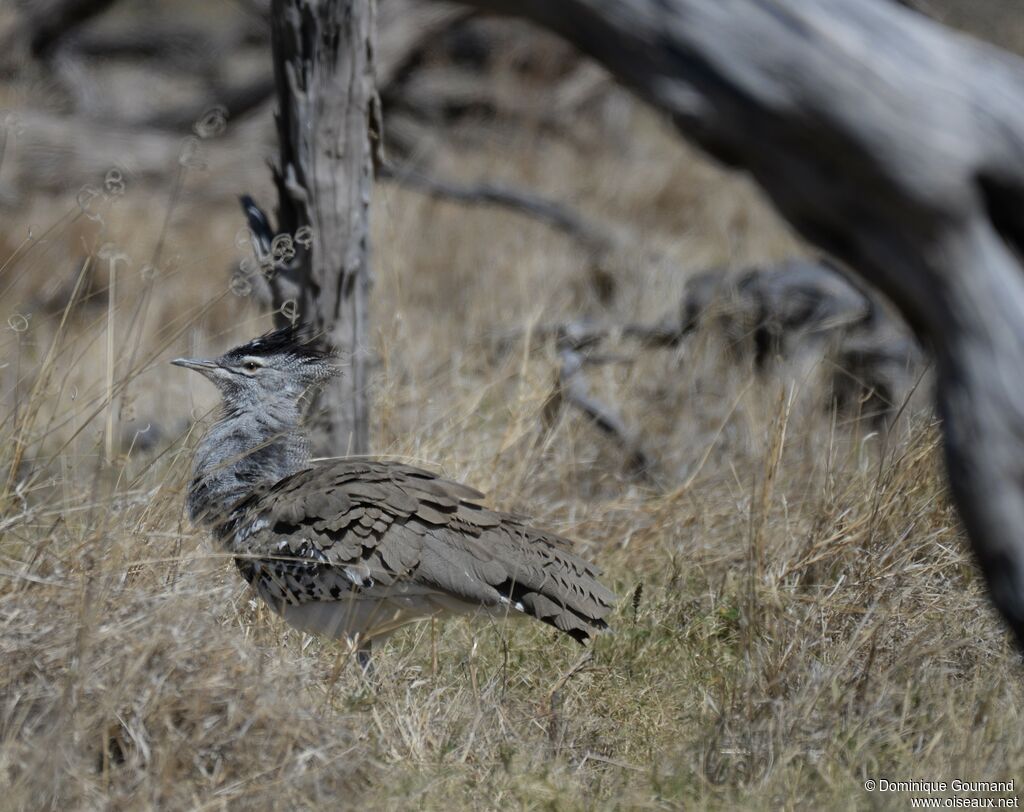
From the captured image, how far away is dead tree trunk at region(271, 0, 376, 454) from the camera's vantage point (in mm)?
4359

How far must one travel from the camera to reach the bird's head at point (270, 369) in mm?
4453

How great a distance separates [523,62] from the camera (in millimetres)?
11344

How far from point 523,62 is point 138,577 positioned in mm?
8698

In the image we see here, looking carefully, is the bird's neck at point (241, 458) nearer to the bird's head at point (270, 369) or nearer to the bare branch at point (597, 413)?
the bird's head at point (270, 369)

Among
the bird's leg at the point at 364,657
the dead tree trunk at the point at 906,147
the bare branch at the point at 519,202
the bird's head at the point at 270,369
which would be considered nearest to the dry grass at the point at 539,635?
the bird's leg at the point at 364,657

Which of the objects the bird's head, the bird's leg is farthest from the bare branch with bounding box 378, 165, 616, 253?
the bird's leg

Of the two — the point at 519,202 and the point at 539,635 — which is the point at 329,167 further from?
the point at 519,202

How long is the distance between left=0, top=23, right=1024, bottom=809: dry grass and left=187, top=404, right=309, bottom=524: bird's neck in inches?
4.6

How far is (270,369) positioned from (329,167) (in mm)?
740

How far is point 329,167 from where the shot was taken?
4.48 metres

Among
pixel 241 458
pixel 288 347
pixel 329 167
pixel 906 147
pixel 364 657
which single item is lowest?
pixel 364 657

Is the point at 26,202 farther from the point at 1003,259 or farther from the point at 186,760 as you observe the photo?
the point at 1003,259

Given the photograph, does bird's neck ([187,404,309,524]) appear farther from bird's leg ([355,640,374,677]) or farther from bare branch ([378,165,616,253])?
bare branch ([378,165,616,253])

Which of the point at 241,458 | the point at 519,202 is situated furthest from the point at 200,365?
the point at 519,202
